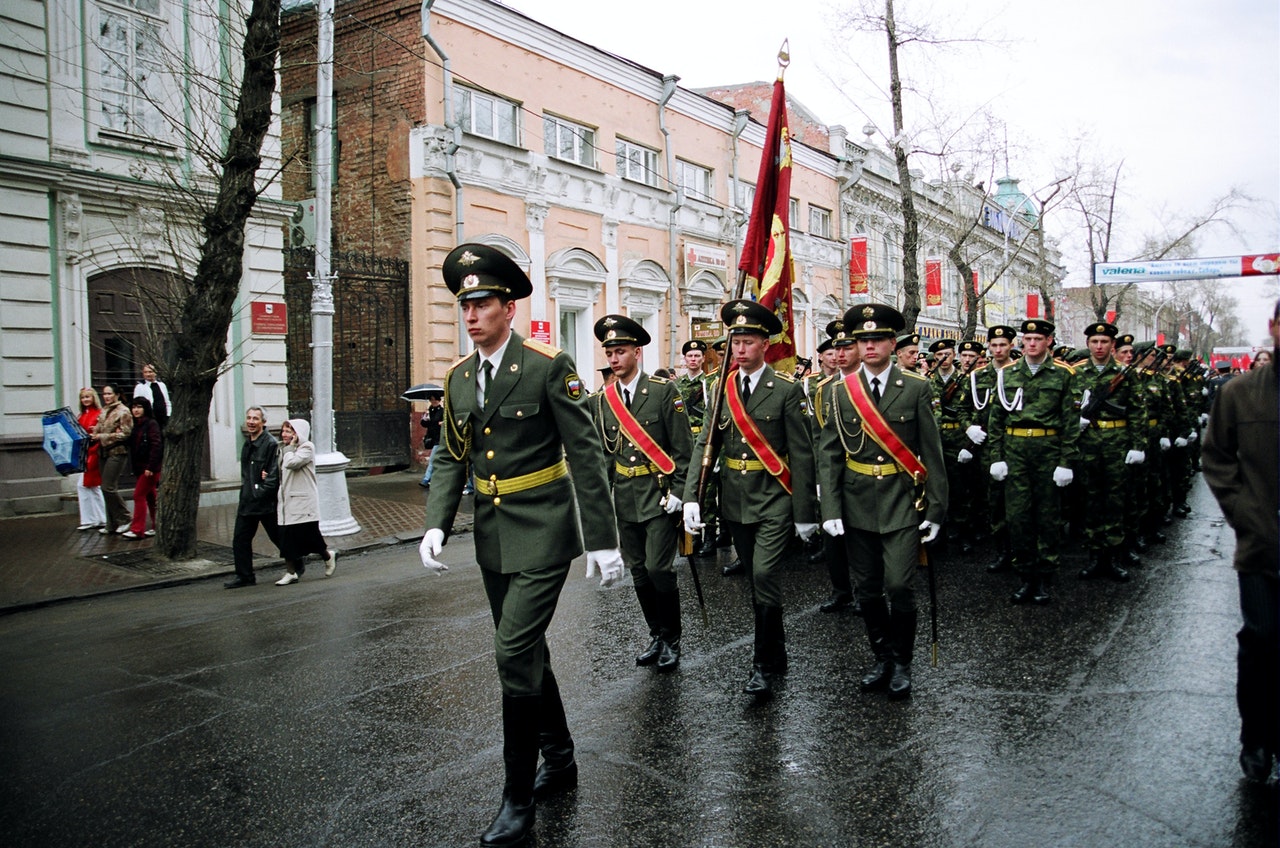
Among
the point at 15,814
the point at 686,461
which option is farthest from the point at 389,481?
the point at 15,814

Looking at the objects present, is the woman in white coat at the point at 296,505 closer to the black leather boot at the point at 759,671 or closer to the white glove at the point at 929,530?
the black leather boot at the point at 759,671

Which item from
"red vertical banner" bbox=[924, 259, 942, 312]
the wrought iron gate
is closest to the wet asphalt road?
the wrought iron gate

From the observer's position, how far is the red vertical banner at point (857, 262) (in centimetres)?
3244

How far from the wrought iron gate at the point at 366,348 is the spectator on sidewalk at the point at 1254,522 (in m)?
15.8

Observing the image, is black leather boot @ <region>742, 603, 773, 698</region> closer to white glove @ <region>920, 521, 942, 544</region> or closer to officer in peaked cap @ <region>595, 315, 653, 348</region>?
white glove @ <region>920, 521, 942, 544</region>

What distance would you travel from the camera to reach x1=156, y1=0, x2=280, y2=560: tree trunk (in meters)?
10.0

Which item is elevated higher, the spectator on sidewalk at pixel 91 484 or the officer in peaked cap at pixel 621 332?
the officer in peaked cap at pixel 621 332

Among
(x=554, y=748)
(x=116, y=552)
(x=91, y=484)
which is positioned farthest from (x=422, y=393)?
(x=554, y=748)

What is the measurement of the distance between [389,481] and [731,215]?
536 inches

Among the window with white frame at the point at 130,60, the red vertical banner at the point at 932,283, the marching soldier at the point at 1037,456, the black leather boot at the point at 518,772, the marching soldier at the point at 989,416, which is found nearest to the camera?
the black leather boot at the point at 518,772

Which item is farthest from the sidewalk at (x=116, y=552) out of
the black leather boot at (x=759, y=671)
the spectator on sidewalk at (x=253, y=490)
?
the black leather boot at (x=759, y=671)

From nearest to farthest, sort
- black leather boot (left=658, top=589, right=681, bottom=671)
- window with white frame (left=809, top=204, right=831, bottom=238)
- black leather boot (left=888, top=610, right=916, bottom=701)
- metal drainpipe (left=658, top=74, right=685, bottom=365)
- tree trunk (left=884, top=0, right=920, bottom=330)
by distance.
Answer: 1. black leather boot (left=888, top=610, right=916, bottom=701)
2. black leather boot (left=658, top=589, right=681, bottom=671)
3. tree trunk (left=884, top=0, right=920, bottom=330)
4. metal drainpipe (left=658, top=74, right=685, bottom=365)
5. window with white frame (left=809, top=204, right=831, bottom=238)

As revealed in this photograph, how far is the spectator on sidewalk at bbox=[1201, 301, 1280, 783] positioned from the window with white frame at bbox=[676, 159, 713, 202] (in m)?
21.7

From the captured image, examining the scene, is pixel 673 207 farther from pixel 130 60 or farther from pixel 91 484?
pixel 91 484
